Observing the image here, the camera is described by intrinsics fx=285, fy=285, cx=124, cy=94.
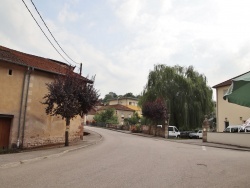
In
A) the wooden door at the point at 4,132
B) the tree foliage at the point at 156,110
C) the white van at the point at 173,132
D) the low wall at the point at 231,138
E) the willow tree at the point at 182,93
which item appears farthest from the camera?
the willow tree at the point at 182,93

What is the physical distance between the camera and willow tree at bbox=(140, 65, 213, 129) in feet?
125

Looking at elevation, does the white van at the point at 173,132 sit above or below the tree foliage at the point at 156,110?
below

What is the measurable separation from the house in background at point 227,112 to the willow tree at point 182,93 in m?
3.21

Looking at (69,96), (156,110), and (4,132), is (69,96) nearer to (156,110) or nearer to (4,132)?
(4,132)

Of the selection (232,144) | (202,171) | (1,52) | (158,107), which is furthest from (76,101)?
(158,107)

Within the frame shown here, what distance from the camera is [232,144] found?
24438 mm

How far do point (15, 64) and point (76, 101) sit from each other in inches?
192

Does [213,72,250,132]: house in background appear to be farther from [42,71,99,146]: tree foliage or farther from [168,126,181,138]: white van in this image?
[42,71,99,146]: tree foliage

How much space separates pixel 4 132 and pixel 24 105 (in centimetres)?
220

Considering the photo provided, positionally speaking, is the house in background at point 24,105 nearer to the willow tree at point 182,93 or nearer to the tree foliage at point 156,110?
the tree foliage at point 156,110

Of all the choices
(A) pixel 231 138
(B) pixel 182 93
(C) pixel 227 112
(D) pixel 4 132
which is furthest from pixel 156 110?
(D) pixel 4 132

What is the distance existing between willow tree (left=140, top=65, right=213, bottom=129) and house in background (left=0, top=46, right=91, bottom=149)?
20.4m

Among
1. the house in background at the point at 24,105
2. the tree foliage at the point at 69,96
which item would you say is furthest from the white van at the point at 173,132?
the tree foliage at the point at 69,96

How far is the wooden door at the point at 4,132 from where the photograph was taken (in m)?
18.5
